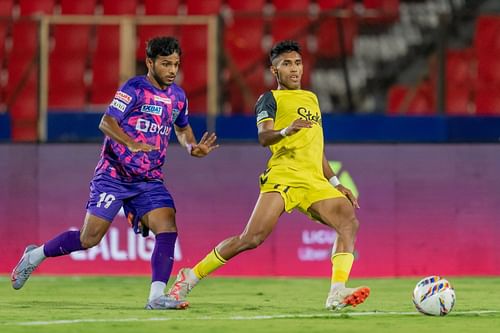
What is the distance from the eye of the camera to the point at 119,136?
9.42 metres

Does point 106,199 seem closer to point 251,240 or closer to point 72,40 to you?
point 251,240

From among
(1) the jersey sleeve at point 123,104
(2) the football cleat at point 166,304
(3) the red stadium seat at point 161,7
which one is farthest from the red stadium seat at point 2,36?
(2) the football cleat at point 166,304

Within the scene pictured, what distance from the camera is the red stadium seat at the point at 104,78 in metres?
15.8

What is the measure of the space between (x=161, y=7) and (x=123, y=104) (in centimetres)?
836

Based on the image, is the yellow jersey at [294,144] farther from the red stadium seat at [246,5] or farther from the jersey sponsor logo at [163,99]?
the red stadium seat at [246,5]

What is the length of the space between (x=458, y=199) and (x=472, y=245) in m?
0.53

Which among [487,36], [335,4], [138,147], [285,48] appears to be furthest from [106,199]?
[335,4]

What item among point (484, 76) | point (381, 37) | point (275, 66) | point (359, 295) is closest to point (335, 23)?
point (381, 37)

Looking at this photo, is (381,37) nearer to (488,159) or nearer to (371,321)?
(488,159)

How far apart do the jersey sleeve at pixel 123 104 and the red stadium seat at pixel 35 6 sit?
8489mm

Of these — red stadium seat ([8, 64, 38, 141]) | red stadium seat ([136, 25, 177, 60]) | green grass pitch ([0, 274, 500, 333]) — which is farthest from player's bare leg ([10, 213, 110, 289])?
red stadium seat ([136, 25, 177, 60])

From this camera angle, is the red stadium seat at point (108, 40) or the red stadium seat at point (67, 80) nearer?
the red stadium seat at point (108, 40)

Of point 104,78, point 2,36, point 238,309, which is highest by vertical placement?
point 2,36

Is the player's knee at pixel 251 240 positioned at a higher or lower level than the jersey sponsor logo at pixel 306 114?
lower
